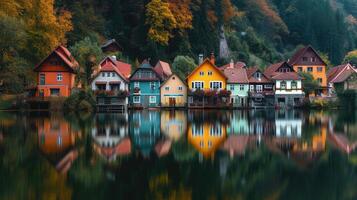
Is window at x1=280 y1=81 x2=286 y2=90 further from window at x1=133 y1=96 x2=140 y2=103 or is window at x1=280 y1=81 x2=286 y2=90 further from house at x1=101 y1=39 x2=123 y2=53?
house at x1=101 y1=39 x2=123 y2=53

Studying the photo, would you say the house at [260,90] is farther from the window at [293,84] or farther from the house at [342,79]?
the house at [342,79]

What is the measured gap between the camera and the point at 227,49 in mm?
93625

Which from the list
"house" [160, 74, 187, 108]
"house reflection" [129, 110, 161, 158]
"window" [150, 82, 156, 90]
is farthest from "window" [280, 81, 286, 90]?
"house reflection" [129, 110, 161, 158]

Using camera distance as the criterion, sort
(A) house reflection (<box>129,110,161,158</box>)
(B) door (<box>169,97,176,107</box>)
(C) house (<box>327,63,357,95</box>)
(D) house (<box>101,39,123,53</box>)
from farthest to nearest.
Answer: (D) house (<box>101,39,123,53</box>)
(C) house (<box>327,63,357,95</box>)
(B) door (<box>169,97,176,107</box>)
(A) house reflection (<box>129,110,161,158</box>)

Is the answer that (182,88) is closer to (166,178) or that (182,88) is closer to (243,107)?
(243,107)

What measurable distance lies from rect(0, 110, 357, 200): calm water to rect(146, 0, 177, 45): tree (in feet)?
168

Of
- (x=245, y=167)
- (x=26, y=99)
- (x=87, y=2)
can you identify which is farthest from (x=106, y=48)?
(x=245, y=167)

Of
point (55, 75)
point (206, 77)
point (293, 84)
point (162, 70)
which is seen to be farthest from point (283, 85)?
point (55, 75)

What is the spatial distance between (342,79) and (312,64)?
15.7 feet

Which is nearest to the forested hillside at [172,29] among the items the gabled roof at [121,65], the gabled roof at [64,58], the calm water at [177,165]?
the gabled roof at [64,58]

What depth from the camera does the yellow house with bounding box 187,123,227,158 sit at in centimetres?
2430

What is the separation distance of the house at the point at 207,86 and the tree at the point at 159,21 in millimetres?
13791

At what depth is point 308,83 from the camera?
7244cm

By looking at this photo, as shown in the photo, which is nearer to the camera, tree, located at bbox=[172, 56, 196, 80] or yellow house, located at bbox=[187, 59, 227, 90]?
yellow house, located at bbox=[187, 59, 227, 90]
